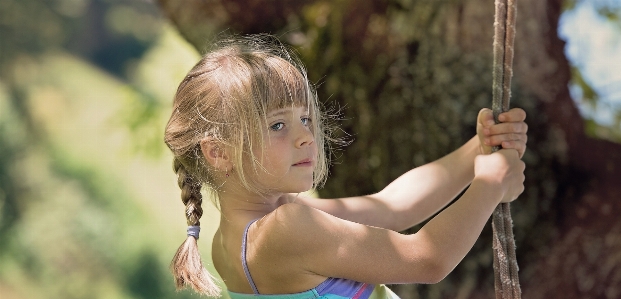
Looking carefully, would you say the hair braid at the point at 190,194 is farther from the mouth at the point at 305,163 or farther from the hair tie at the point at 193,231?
the mouth at the point at 305,163

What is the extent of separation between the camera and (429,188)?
4.45 ft

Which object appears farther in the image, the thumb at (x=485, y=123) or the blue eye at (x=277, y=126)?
the thumb at (x=485, y=123)

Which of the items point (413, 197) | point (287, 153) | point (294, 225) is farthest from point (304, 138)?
point (413, 197)

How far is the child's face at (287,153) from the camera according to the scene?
106 cm

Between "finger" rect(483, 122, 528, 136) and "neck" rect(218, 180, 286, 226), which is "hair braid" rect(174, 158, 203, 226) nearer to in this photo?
"neck" rect(218, 180, 286, 226)

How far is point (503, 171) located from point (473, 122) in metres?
0.77

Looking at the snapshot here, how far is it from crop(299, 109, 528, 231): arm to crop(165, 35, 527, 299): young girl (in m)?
0.12

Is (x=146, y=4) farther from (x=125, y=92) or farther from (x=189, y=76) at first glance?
(x=189, y=76)

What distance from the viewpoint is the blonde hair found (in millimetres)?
1065

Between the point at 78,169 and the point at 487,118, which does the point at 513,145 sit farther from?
the point at 78,169

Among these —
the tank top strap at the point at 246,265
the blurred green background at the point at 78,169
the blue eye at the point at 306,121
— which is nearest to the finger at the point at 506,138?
the blue eye at the point at 306,121

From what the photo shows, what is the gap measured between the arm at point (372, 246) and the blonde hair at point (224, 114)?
0.13m

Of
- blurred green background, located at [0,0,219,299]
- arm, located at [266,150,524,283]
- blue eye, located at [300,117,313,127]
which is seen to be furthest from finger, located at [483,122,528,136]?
blurred green background, located at [0,0,219,299]

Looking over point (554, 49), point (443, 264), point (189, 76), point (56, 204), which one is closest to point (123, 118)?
point (56, 204)
